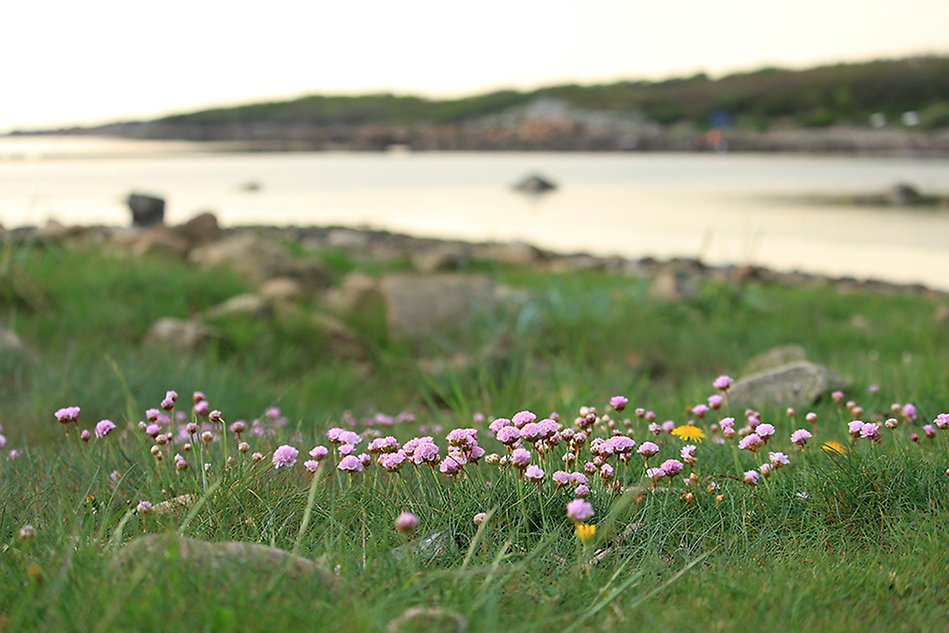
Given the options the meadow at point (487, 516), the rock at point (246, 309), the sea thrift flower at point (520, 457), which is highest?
the sea thrift flower at point (520, 457)

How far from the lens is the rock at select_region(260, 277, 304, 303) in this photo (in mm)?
9641

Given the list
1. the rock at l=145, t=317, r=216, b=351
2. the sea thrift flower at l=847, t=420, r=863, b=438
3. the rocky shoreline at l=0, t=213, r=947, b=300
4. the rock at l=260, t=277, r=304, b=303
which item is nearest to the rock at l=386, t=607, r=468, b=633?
the sea thrift flower at l=847, t=420, r=863, b=438

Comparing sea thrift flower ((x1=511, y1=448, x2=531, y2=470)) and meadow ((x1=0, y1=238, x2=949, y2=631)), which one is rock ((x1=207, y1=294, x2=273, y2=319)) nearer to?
meadow ((x1=0, y1=238, x2=949, y2=631))

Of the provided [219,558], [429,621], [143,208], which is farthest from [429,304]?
[143,208]

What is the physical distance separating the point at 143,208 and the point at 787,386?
15866 millimetres

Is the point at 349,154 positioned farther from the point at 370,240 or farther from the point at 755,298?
the point at 755,298

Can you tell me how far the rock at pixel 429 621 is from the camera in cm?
210

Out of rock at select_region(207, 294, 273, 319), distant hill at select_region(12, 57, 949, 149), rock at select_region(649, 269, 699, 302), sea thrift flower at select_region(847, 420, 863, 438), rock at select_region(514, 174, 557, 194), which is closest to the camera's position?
sea thrift flower at select_region(847, 420, 863, 438)

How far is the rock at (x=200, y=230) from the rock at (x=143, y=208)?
18.6 feet

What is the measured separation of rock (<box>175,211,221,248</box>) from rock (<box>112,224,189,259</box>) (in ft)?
0.65

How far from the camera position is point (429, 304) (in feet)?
30.1

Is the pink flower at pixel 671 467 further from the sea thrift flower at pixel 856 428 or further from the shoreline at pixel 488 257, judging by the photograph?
the shoreline at pixel 488 257

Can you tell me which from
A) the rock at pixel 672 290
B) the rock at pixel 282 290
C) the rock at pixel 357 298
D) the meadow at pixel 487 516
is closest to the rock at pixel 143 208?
the rock at pixel 282 290

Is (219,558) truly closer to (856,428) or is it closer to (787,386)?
(856,428)
